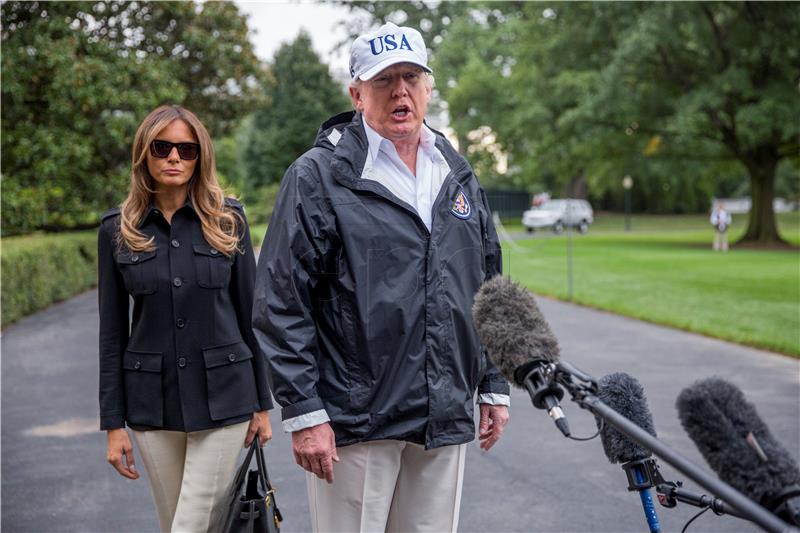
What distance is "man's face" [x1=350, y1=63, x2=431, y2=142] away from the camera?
274 centimetres

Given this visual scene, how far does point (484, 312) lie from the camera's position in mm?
1901

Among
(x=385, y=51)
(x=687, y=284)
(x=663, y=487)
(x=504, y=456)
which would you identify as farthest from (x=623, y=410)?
(x=687, y=284)

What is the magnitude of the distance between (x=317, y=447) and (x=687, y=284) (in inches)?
669

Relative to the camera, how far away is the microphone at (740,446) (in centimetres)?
145

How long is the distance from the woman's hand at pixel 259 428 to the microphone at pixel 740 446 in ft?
6.70

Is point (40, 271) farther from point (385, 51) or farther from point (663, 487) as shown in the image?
point (663, 487)

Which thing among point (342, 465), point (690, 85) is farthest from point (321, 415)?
point (690, 85)

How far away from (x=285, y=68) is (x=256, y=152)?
608 centimetres

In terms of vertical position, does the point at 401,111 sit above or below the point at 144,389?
above

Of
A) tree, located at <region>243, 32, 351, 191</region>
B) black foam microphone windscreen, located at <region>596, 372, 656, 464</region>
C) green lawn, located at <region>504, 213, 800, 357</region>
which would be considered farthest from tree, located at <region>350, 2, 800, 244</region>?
black foam microphone windscreen, located at <region>596, 372, 656, 464</region>

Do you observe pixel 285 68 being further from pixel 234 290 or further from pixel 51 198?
pixel 234 290

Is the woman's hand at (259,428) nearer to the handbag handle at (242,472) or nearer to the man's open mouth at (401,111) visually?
the handbag handle at (242,472)

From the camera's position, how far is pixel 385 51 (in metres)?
2.69

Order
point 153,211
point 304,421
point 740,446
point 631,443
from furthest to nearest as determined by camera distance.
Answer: point 153,211 < point 304,421 < point 631,443 < point 740,446
